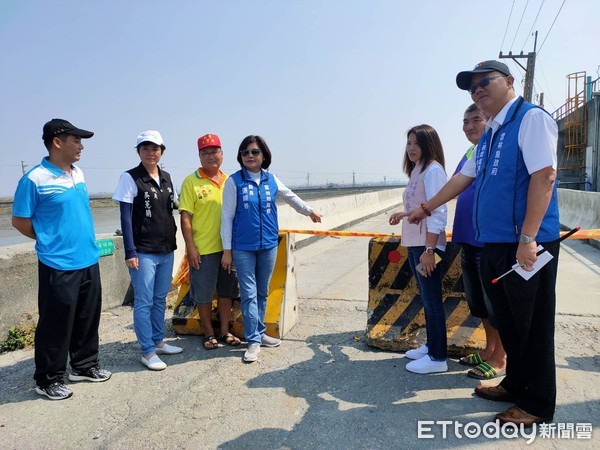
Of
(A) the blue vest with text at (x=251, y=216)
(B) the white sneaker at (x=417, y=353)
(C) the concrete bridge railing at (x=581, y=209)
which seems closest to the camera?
(B) the white sneaker at (x=417, y=353)

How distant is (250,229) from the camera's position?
4141 mm

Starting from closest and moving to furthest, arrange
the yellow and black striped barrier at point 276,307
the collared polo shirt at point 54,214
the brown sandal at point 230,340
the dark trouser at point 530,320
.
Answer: the dark trouser at point 530,320, the collared polo shirt at point 54,214, the brown sandal at point 230,340, the yellow and black striped barrier at point 276,307

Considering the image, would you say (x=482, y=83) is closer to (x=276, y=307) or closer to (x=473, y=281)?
(x=473, y=281)

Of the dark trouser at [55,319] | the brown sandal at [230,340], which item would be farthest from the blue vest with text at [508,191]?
the dark trouser at [55,319]

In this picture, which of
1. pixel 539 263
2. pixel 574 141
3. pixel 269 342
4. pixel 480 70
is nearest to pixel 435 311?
pixel 539 263

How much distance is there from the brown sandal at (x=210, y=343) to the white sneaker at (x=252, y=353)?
1.53 feet

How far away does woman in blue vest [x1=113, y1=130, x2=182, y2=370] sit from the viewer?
3904mm

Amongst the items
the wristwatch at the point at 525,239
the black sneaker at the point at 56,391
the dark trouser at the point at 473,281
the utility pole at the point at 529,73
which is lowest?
the black sneaker at the point at 56,391

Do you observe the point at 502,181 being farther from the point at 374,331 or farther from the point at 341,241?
the point at 341,241

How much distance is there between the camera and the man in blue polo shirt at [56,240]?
3412 millimetres

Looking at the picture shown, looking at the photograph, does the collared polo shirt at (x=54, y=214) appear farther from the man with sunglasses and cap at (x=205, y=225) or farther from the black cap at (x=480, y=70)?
the black cap at (x=480, y=70)

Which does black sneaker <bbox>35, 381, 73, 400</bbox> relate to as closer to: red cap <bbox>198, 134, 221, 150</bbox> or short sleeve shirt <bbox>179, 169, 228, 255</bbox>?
short sleeve shirt <bbox>179, 169, 228, 255</bbox>

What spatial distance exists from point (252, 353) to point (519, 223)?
8.45 feet

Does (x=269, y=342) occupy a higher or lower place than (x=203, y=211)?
lower
